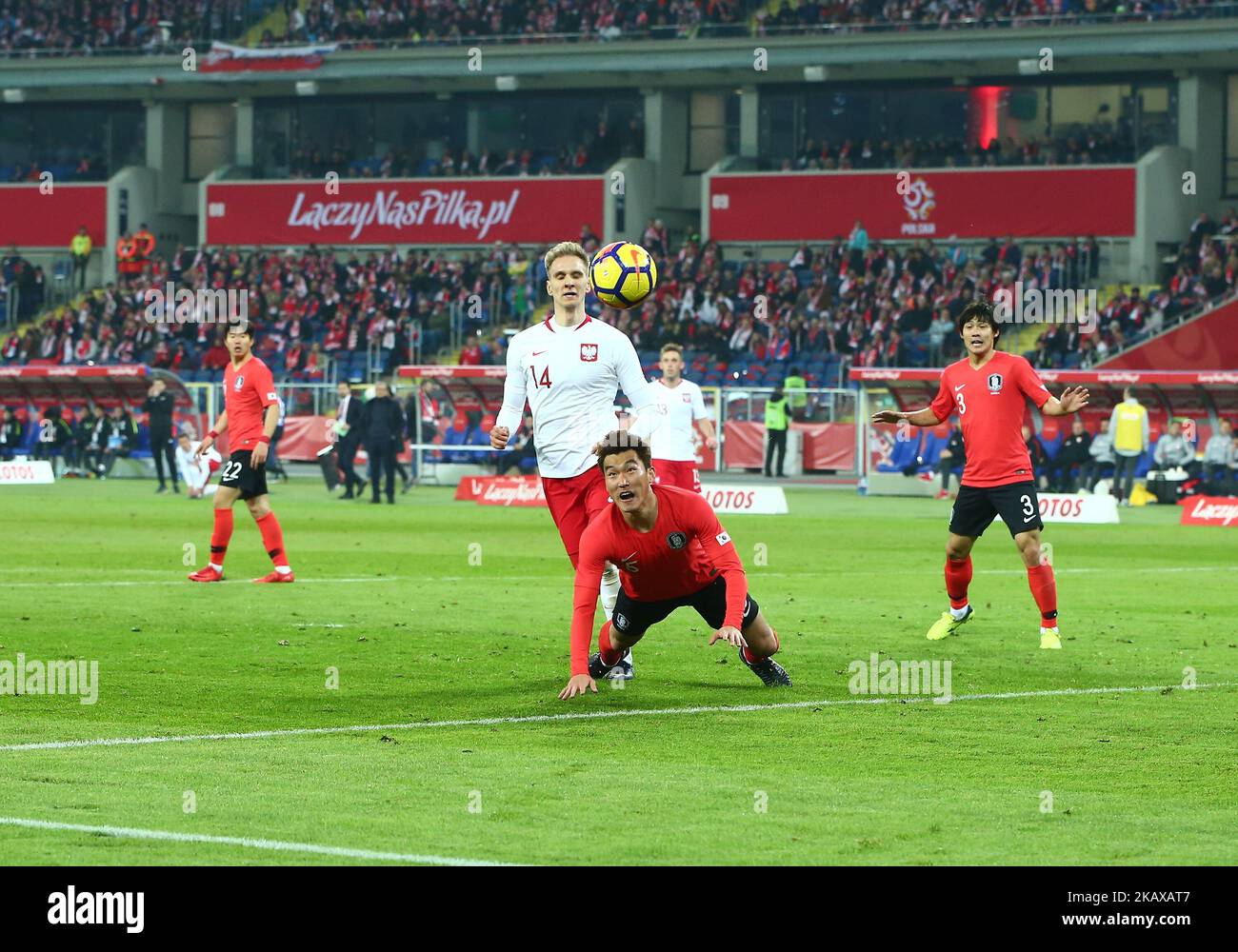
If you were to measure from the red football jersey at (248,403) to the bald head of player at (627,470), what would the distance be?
864cm

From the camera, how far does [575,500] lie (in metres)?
12.3

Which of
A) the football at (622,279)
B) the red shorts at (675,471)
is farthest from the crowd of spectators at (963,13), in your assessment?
the football at (622,279)

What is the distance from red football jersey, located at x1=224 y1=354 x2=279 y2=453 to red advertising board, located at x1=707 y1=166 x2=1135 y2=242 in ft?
126

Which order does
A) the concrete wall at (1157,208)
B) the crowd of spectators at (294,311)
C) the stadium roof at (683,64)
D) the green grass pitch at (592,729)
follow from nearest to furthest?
the green grass pitch at (592,729), the concrete wall at (1157,208), the stadium roof at (683,64), the crowd of spectators at (294,311)

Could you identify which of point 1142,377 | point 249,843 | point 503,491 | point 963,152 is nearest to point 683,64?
point 963,152

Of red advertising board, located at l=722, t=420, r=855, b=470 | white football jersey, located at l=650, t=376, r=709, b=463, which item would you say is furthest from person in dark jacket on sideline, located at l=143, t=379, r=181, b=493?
white football jersey, located at l=650, t=376, r=709, b=463

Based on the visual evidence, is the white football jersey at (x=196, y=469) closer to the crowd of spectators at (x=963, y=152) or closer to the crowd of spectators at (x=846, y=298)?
the crowd of spectators at (x=846, y=298)

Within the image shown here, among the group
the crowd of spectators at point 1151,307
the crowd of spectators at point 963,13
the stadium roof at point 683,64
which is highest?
the crowd of spectators at point 963,13

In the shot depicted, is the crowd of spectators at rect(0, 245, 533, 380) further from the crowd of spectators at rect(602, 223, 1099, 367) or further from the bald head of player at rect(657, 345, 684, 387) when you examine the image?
the bald head of player at rect(657, 345, 684, 387)

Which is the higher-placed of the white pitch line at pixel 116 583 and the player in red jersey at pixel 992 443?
the player in red jersey at pixel 992 443

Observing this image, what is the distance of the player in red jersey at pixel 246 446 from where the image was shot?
1844cm

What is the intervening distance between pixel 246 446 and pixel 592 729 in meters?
8.93

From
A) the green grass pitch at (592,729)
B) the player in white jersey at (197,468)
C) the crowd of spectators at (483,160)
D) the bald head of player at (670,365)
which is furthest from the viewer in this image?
the crowd of spectators at (483,160)
